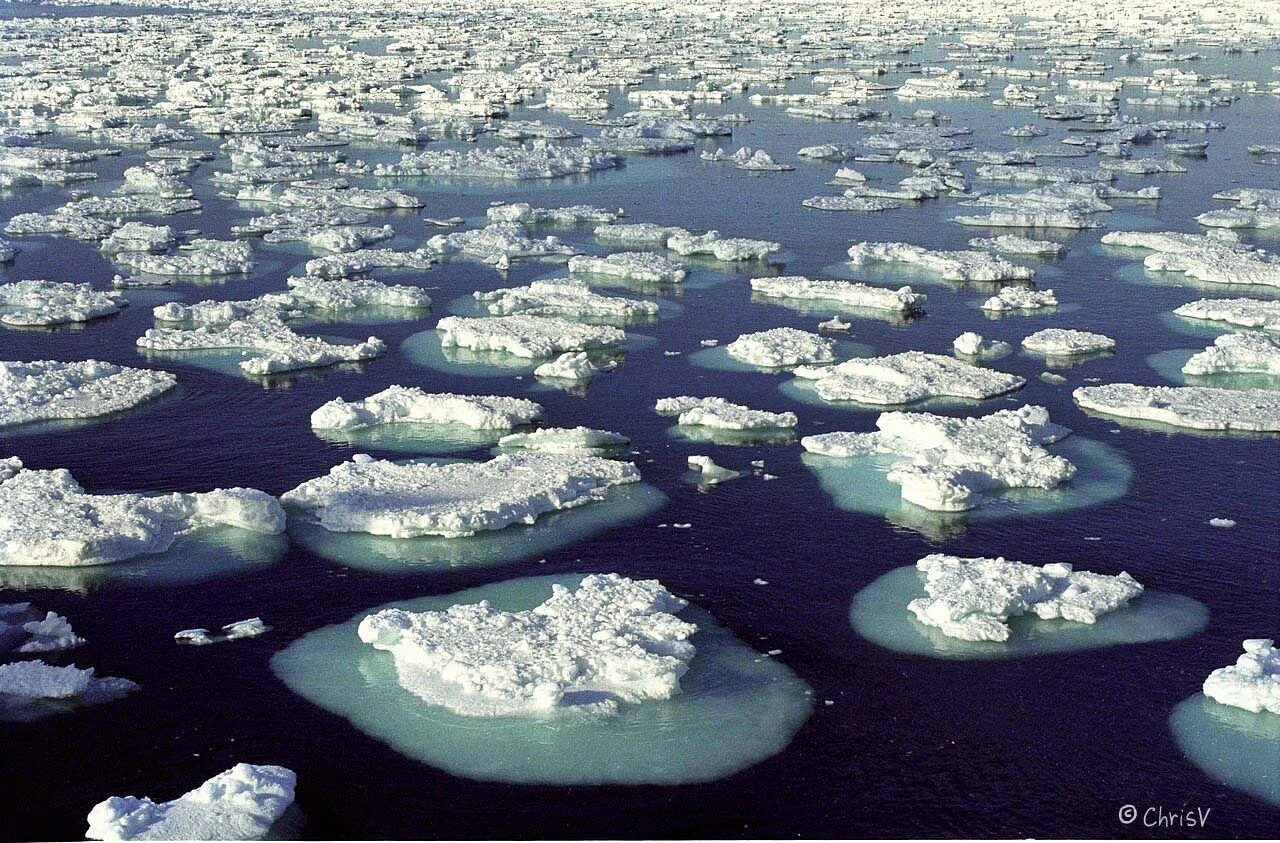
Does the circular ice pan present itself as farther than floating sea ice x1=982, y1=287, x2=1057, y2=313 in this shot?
No

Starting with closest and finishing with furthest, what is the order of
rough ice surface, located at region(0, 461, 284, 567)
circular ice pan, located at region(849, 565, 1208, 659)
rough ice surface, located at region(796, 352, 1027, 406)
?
1. circular ice pan, located at region(849, 565, 1208, 659)
2. rough ice surface, located at region(0, 461, 284, 567)
3. rough ice surface, located at region(796, 352, 1027, 406)

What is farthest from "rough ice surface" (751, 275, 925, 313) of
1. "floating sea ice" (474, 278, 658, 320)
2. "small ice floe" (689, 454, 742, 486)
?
"small ice floe" (689, 454, 742, 486)

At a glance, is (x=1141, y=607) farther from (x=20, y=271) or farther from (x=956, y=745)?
(x=20, y=271)

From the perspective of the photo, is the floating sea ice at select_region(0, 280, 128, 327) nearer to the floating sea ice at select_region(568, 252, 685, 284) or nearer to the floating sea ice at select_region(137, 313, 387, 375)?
the floating sea ice at select_region(137, 313, 387, 375)

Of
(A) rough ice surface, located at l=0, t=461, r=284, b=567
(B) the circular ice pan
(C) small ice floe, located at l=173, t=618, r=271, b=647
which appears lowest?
(C) small ice floe, located at l=173, t=618, r=271, b=647

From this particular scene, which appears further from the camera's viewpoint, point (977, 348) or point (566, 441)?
point (977, 348)

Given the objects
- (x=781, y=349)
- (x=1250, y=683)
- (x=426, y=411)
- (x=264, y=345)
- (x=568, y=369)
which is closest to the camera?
(x=1250, y=683)

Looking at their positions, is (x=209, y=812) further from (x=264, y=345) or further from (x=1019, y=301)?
(x=1019, y=301)

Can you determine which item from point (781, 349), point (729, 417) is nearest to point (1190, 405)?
point (781, 349)
